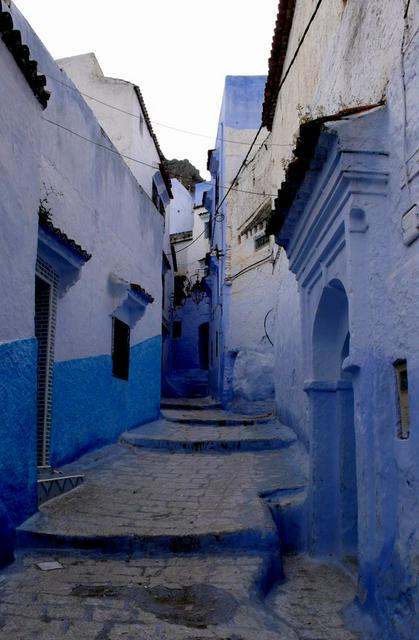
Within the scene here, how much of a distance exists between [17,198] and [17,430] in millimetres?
1896

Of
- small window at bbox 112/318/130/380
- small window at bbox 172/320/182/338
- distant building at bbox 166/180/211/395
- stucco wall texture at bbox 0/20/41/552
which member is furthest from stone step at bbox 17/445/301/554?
small window at bbox 172/320/182/338

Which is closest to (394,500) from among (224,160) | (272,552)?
(272,552)

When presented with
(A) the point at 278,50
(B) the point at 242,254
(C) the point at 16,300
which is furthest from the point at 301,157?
(B) the point at 242,254

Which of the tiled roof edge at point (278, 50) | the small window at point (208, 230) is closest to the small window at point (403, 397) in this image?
the tiled roof edge at point (278, 50)

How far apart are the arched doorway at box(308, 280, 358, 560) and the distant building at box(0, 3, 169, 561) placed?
2.45 meters

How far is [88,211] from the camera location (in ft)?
26.0

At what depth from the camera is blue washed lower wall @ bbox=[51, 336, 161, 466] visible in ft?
22.3

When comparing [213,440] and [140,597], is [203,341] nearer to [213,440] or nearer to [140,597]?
[213,440]

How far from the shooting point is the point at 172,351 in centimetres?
2852

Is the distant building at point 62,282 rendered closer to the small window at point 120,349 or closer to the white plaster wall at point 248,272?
the small window at point 120,349

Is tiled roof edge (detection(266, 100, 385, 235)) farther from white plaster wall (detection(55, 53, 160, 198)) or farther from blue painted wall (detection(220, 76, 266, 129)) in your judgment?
blue painted wall (detection(220, 76, 266, 129))

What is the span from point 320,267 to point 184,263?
25650 mm

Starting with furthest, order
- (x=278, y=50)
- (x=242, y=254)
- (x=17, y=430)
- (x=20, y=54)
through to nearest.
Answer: (x=242, y=254) < (x=278, y=50) < (x=20, y=54) < (x=17, y=430)

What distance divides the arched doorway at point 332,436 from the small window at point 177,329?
23.6 metres
